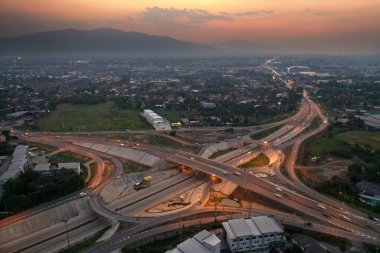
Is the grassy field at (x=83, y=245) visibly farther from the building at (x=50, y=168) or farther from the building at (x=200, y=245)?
the building at (x=50, y=168)

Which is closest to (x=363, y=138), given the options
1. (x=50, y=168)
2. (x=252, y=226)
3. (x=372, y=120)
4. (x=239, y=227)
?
(x=372, y=120)

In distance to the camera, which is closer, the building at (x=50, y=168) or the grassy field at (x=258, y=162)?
the building at (x=50, y=168)

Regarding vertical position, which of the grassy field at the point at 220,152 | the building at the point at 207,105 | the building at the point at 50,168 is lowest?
the grassy field at the point at 220,152

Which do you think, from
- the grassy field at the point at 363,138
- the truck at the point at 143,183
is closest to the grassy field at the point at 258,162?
the truck at the point at 143,183

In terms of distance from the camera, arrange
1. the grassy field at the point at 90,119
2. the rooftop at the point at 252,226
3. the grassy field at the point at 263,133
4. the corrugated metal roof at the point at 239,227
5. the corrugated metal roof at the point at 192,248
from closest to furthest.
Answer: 1. the corrugated metal roof at the point at 192,248
2. the corrugated metal roof at the point at 239,227
3. the rooftop at the point at 252,226
4. the grassy field at the point at 263,133
5. the grassy field at the point at 90,119

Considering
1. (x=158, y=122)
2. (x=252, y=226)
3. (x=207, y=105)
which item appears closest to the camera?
(x=252, y=226)

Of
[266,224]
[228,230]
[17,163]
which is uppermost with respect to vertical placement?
[17,163]

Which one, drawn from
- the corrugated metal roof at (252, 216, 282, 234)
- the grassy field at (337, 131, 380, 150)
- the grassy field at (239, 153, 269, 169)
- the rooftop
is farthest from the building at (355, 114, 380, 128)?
the rooftop

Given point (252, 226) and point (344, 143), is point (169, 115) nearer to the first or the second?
point (344, 143)
